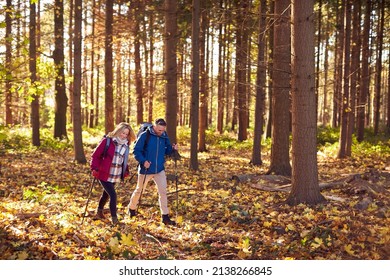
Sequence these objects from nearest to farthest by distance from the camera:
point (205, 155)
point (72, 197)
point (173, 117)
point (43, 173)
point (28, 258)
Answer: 1. point (28, 258)
2. point (72, 197)
3. point (43, 173)
4. point (173, 117)
5. point (205, 155)

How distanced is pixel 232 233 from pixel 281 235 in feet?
2.59

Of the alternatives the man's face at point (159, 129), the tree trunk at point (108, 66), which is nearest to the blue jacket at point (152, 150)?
the man's face at point (159, 129)

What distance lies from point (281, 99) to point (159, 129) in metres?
→ 5.59

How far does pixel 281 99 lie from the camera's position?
1191cm

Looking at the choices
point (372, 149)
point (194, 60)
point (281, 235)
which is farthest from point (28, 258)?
point (372, 149)

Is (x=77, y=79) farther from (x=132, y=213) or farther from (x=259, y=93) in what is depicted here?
(x=132, y=213)

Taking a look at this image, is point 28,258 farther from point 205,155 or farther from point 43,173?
point 205,155

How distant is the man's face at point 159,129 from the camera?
290 inches

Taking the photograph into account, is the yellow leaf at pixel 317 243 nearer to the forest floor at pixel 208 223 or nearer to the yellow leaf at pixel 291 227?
the forest floor at pixel 208 223

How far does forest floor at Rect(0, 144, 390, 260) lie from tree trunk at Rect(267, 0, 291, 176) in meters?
0.81

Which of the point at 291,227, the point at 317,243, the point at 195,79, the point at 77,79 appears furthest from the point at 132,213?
the point at 77,79

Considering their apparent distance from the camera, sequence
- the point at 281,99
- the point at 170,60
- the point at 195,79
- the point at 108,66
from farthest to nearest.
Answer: the point at 108,66
the point at 170,60
the point at 195,79
the point at 281,99

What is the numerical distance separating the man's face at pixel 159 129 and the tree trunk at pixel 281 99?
16.6 ft
